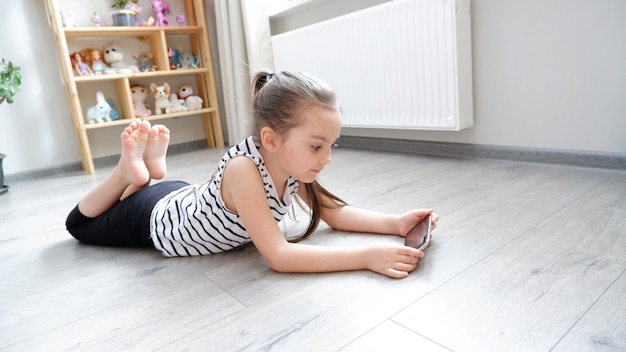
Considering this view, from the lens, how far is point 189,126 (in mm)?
2934

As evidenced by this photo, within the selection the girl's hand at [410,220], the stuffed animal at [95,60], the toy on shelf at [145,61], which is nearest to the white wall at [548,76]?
the girl's hand at [410,220]

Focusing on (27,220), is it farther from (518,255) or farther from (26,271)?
(518,255)

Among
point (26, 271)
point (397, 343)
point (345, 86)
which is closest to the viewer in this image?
point (397, 343)

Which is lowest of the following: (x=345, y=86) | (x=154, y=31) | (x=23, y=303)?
(x=23, y=303)

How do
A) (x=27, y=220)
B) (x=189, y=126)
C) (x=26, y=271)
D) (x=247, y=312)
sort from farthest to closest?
1. (x=189, y=126)
2. (x=27, y=220)
3. (x=26, y=271)
4. (x=247, y=312)

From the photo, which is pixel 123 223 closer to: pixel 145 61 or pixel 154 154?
pixel 154 154

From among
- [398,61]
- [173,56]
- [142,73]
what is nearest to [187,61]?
[173,56]

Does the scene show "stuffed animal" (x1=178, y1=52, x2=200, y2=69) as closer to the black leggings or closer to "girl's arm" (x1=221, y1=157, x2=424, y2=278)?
the black leggings

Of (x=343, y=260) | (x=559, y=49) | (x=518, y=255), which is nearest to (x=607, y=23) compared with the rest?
(x=559, y=49)

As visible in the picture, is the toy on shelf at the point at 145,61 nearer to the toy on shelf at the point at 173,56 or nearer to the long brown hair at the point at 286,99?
the toy on shelf at the point at 173,56

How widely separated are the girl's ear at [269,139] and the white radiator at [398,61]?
1.02m

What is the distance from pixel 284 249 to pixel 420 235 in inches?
11.0

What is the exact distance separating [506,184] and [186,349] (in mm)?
1041

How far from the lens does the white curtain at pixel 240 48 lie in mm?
2428
